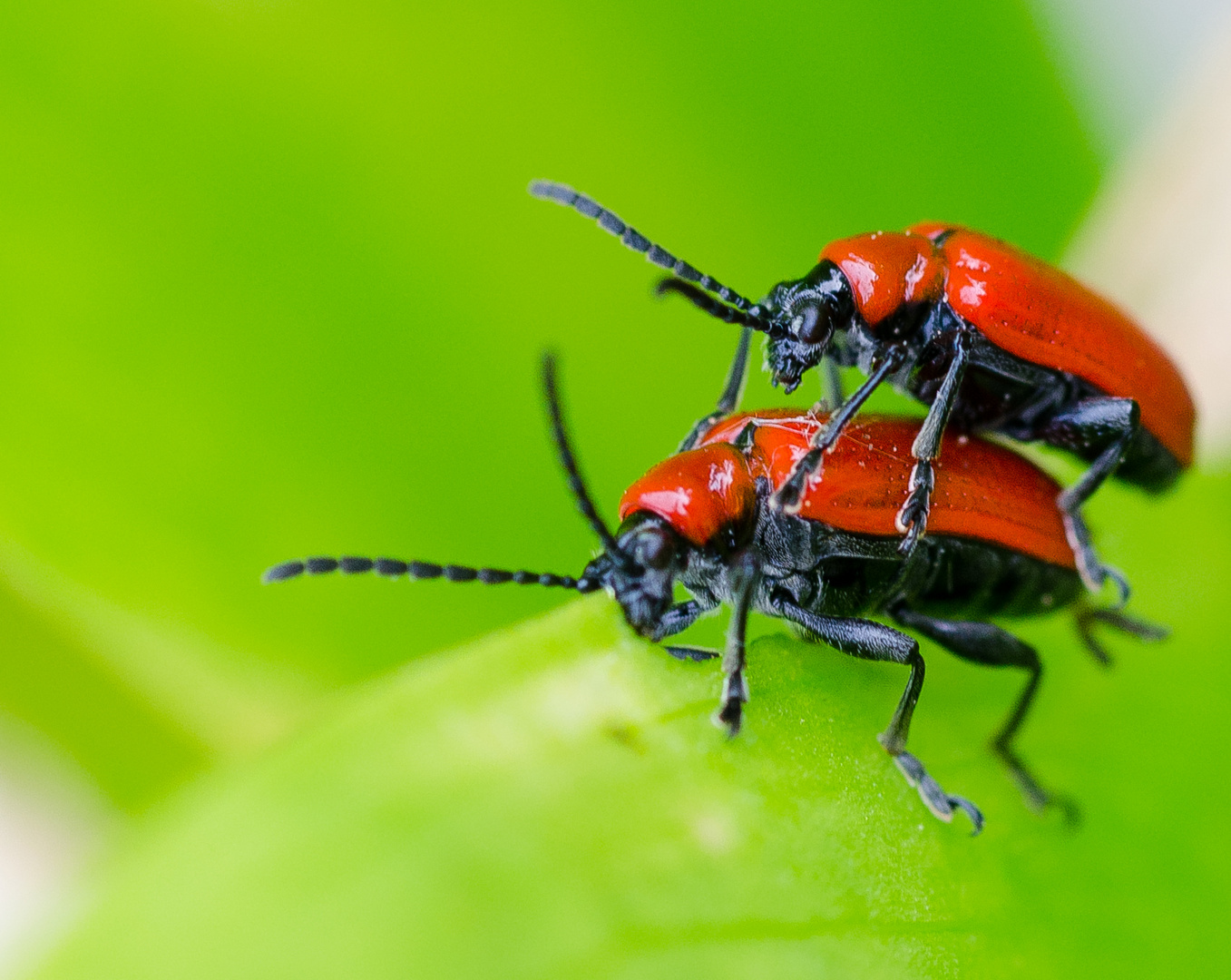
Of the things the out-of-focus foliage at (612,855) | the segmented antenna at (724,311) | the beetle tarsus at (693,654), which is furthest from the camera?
the segmented antenna at (724,311)

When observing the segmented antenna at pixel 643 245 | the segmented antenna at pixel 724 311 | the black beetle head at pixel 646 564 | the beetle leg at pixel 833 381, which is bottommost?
the black beetle head at pixel 646 564

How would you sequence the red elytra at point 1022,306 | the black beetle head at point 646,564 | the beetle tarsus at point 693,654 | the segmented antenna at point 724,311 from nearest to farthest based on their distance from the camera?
1. the beetle tarsus at point 693,654
2. the black beetle head at point 646,564
3. the segmented antenna at point 724,311
4. the red elytra at point 1022,306

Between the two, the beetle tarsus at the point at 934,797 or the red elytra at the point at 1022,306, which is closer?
the beetle tarsus at the point at 934,797

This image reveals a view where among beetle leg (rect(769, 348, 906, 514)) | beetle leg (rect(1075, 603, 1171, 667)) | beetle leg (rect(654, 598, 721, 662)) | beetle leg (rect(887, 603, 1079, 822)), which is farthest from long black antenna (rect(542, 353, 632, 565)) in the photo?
beetle leg (rect(1075, 603, 1171, 667))

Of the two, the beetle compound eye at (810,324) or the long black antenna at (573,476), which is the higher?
the beetle compound eye at (810,324)

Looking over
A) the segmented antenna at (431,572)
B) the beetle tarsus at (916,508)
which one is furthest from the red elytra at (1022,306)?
the segmented antenna at (431,572)

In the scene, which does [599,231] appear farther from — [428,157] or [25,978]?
[25,978]

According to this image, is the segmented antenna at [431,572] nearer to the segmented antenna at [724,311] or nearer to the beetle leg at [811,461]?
the beetle leg at [811,461]
